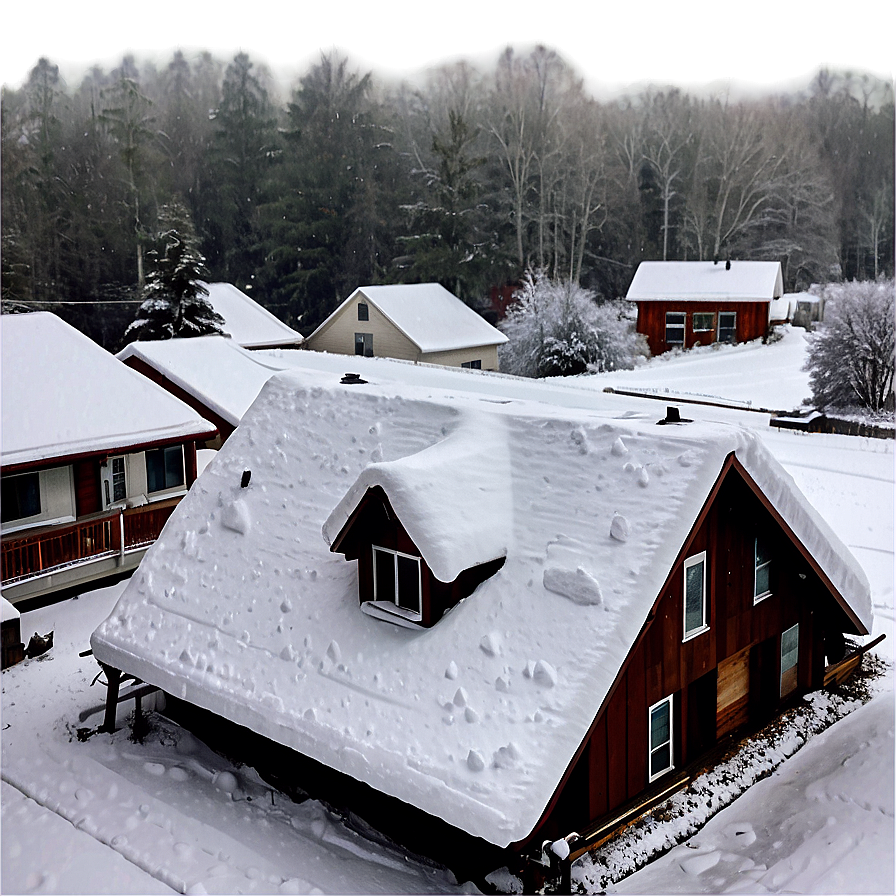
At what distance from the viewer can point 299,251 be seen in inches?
2191

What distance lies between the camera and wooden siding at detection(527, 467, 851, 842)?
919 centimetres

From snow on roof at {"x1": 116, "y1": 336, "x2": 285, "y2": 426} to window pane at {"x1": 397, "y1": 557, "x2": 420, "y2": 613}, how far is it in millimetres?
13779

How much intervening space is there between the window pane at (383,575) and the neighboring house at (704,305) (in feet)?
117

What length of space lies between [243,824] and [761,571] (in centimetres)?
664

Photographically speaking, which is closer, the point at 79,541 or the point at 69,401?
the point at 79,541

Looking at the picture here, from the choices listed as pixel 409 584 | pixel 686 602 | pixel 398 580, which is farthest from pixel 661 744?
pixel 398 580

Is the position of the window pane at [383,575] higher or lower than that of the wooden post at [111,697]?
higher

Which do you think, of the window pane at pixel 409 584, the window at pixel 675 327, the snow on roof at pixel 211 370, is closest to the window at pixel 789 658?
the window pane at pixel 409 584

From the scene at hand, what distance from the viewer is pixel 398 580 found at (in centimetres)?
1005

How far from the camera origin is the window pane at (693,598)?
10117mm

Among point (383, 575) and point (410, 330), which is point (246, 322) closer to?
point (410, 330)

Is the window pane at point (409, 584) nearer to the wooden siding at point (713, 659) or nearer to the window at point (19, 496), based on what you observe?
the wooden siding at point (713, 659)

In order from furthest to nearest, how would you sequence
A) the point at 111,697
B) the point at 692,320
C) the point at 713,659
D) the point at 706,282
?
the point at 706,282
the point at 692,320
the point at 111,697
the point at 713,659

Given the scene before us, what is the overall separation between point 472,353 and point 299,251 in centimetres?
1775
